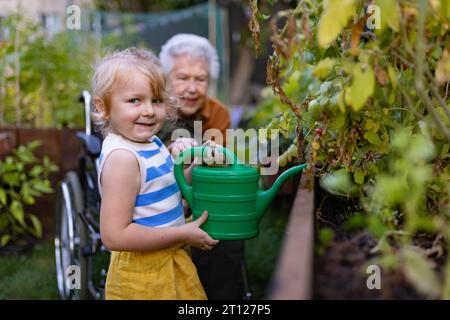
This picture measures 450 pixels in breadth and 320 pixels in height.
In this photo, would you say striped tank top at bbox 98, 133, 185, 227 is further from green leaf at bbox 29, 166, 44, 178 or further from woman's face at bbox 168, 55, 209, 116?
green leaf at bbox 29, 166, 44, 178

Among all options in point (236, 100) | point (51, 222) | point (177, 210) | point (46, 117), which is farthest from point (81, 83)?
point (236, 100)

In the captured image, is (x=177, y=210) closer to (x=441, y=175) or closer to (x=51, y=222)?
(x=441, y=175)

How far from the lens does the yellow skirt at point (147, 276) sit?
190 cm

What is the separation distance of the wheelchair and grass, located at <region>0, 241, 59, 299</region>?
106 millimetres

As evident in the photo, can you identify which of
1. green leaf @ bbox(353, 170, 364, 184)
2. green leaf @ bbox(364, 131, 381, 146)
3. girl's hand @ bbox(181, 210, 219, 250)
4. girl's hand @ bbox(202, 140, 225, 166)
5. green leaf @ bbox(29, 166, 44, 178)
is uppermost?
green leaf @ bbox(364, 131, 381, 146)

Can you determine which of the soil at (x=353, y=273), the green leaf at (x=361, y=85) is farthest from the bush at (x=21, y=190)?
the green leaf at (x=361, y=85)

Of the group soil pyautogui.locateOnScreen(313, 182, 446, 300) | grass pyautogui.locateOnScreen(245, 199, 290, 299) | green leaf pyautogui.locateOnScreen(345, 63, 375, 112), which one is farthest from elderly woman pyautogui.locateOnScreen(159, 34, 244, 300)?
green leaf pyautogui.locateOnScreen(345, 63, 375, 112)

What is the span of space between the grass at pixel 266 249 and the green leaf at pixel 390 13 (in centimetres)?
213

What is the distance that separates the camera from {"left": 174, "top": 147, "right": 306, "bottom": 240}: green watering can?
1742mm

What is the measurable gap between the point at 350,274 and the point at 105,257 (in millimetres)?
2240

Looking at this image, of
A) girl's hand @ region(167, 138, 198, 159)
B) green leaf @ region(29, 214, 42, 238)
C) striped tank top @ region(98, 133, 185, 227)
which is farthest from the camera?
green leaf @ region(29, 214, 42, 238)

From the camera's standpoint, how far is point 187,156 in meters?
1.82

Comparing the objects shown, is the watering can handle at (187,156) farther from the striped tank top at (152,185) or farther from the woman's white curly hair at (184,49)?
A: the woman's white curly hair at (184,49)

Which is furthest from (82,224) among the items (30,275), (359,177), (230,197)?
(359,177)
